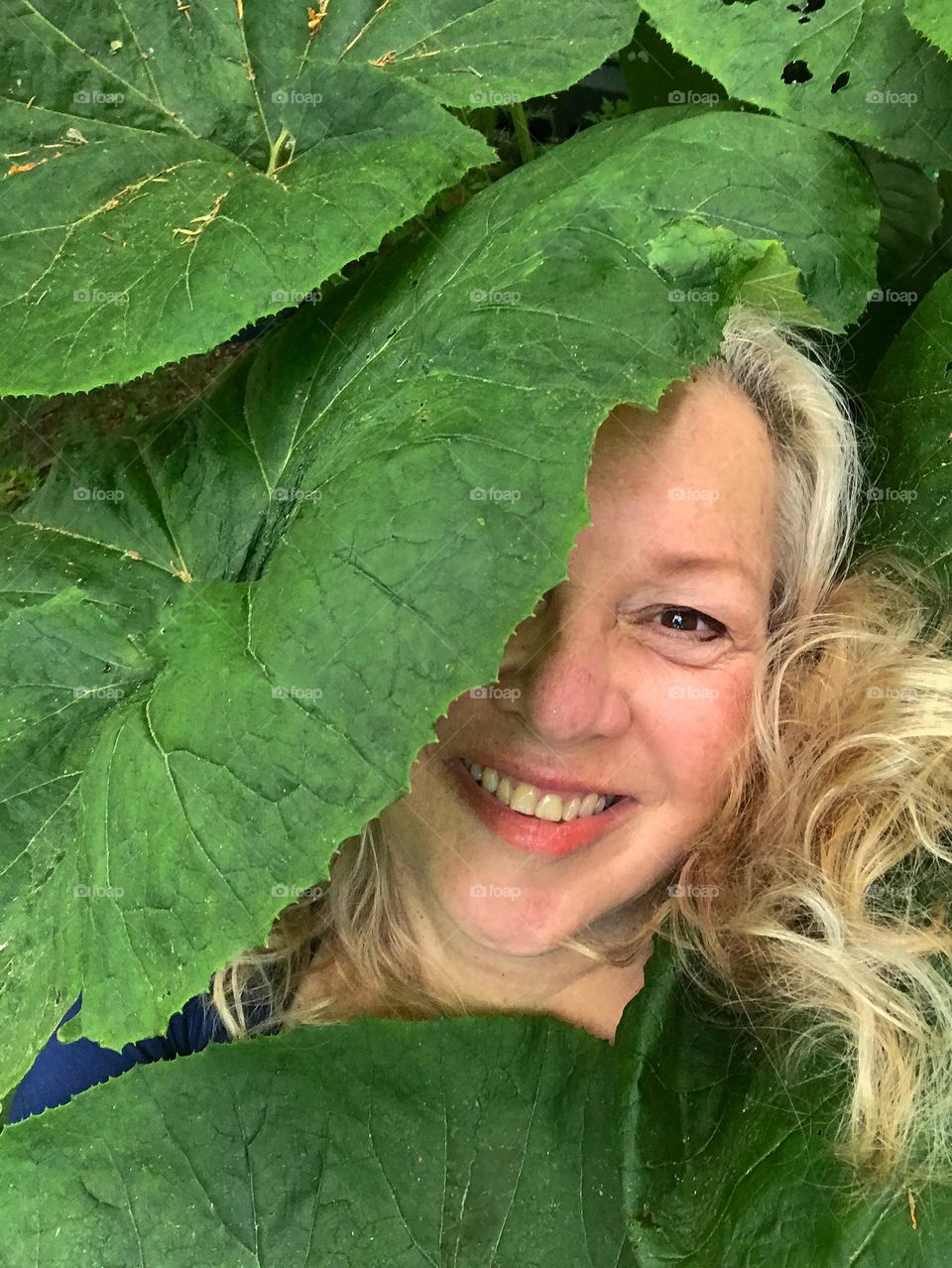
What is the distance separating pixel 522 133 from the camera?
189 centimetres

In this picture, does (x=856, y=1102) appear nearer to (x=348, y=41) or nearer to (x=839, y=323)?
(x=839, y=323)

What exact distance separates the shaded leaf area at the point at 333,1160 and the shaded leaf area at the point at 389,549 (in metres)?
0.18

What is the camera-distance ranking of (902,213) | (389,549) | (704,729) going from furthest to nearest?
(902,213) → (704,729) → (389,549)

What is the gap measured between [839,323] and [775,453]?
195 mm

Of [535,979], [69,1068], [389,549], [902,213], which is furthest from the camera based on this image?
[902,213]

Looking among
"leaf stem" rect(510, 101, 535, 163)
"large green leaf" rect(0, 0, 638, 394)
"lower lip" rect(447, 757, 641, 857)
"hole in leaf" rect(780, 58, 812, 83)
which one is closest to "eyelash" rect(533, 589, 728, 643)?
"lower lip" rect(447, 757, 641, 857)

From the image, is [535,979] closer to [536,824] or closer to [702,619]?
[536,824]

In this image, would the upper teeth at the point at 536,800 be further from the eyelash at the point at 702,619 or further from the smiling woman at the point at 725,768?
the eyelash at the point at 702,619

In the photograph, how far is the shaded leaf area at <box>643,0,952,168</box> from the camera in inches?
56.9

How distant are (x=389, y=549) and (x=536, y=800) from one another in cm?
56

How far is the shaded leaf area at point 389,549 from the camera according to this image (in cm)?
94

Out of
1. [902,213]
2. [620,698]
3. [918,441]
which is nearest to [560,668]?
[620,698]

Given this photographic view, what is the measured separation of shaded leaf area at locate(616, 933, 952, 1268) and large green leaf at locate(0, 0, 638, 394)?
111 cm

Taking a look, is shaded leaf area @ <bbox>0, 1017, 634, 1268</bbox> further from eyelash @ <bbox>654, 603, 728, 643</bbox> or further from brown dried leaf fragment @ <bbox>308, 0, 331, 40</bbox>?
brown dried leaf fragment @ <bbox>308, 0, 331, 40</bbox>
